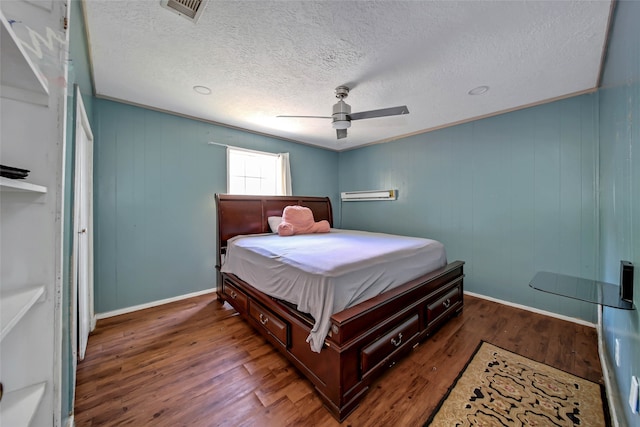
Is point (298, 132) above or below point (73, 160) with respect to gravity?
above

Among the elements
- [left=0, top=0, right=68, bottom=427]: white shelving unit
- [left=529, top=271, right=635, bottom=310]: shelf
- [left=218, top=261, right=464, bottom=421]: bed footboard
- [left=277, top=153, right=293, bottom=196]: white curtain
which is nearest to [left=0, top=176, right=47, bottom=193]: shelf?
[left=0, top=0, right=68, bottom=427]: white shelving unit

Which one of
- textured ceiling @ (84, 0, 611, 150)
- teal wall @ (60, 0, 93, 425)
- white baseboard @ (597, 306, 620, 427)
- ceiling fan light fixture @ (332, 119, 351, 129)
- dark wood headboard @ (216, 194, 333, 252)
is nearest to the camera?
teal wall @ (60, 0, 93, 425)

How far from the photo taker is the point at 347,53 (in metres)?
1.88

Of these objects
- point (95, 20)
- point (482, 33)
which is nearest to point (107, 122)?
point (95, 20)

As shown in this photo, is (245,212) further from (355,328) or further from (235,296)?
(355,328)

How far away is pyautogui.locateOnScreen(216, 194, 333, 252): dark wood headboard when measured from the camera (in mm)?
3123

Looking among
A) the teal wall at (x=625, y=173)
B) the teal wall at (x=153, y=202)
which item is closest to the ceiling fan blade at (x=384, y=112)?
the teal wall at (x=625, y=173)

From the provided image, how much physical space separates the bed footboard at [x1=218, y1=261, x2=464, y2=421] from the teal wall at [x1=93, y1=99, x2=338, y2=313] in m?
1.26

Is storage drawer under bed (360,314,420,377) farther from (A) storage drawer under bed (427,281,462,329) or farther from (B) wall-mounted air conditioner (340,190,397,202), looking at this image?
(B) wall-mounted air conditioner (340,190,397,202)

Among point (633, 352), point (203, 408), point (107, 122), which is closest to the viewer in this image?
point (633, 352)

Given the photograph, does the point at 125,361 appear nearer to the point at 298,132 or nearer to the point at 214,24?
the point at 214,24

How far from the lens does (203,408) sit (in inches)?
58.5

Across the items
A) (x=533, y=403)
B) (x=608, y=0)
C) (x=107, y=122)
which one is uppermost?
(x=608, y=0)

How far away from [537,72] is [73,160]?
3.54m
